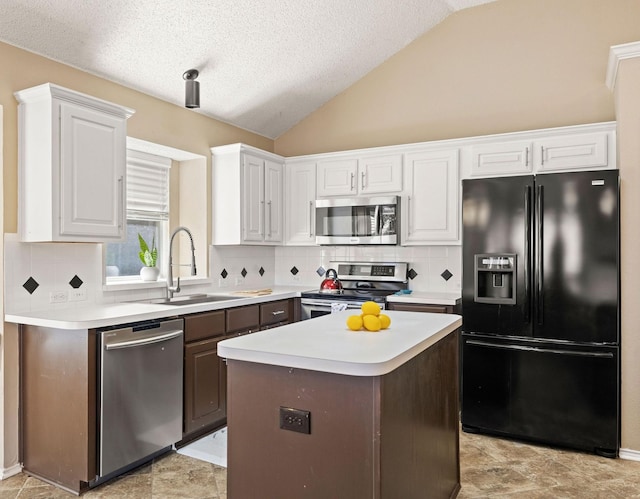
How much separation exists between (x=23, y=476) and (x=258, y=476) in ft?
6.36

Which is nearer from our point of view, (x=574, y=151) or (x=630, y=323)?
(x=630, y=323)

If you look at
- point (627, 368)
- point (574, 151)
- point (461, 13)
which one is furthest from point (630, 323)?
point (461, 13)

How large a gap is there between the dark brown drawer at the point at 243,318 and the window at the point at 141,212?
3.10 ft

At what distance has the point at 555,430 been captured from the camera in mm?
3299

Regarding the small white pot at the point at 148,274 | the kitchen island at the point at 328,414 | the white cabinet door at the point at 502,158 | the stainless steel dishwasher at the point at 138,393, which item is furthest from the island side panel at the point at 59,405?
the white cabinet door at the point at 502,158

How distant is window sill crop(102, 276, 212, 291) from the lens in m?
3.56

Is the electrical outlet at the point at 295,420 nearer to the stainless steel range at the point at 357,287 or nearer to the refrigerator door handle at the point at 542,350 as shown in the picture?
the refrigerator door handle at the point at 542,350

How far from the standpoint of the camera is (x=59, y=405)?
276 cm

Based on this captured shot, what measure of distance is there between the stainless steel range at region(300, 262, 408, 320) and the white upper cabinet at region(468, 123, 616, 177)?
1.18 m

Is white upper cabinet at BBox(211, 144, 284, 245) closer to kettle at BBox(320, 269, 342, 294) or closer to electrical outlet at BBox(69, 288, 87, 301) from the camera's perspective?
kettle at BBox(320, 269, 342, 294)

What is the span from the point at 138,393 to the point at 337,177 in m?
2.67

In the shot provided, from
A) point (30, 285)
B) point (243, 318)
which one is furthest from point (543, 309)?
point (30, 285)

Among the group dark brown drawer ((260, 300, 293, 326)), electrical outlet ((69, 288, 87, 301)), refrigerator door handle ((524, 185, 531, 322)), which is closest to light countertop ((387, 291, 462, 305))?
refrigerator door handle ((524, 185, 531, 322))

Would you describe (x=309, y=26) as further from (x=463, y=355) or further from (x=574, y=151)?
(x=463, y=355)
